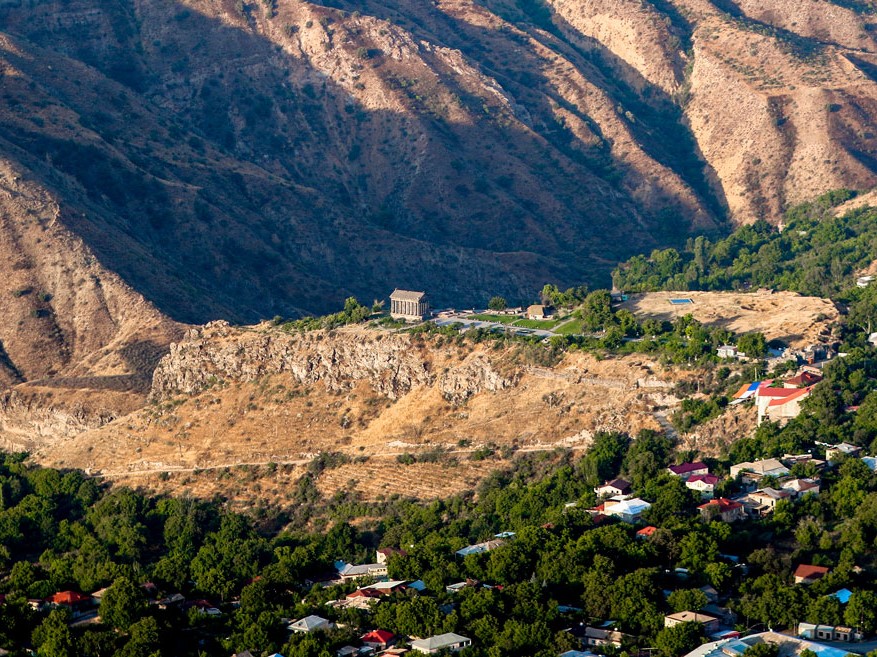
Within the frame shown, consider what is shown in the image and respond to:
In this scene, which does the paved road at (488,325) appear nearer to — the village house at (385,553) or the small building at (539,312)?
the small building at (539,312)

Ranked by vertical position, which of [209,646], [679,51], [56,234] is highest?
[679,51]

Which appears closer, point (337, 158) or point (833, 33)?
point (337, 158)

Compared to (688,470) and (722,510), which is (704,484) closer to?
(688,470)

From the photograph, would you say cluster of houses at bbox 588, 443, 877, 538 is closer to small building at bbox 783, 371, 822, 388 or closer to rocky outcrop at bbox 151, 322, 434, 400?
small building at bbox 783, 371, 822, 388

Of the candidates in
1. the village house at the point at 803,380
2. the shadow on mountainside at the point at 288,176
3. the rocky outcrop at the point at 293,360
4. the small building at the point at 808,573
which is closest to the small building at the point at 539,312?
the rocky outcrop at the point at 293,360

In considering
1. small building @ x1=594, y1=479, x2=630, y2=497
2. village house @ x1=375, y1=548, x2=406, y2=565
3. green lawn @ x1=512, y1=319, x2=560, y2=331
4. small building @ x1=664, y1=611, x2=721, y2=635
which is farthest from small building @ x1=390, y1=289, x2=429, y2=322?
small building @ x1=664, y1=611, x2=721, y2=635

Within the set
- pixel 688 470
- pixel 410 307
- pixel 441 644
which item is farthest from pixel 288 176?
pixel 441 644

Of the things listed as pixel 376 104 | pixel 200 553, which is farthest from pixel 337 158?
pixel 200 553

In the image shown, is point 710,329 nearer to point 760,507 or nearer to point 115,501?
point 760,507
